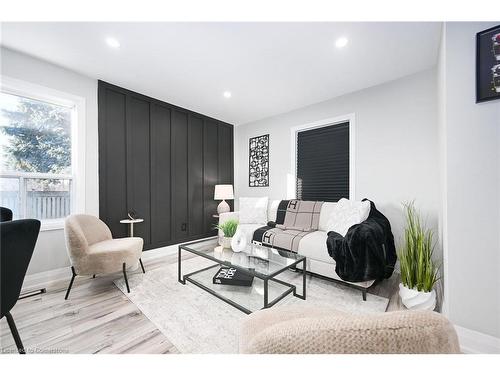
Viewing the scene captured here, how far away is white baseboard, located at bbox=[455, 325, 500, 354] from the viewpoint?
129cm

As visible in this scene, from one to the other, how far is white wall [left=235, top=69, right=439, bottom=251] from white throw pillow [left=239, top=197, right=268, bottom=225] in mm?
1476

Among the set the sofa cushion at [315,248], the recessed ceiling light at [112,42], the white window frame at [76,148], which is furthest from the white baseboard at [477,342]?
the white window frame at [76,148]

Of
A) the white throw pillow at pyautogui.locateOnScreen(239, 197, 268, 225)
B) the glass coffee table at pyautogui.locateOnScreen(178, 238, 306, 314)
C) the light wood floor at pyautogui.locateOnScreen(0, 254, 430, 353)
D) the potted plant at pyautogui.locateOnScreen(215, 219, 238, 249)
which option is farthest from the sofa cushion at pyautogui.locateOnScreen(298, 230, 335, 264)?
the white throw pillow at pyautogui.locateOnScreen(239, 197, 268, 225)

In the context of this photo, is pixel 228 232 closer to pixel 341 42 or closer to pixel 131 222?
pixel 131 222

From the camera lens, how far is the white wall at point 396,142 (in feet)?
7.68

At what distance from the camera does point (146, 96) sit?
10.0 ft

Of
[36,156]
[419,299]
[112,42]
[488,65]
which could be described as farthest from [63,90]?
[419,299]

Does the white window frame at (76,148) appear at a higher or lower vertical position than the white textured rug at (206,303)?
higher

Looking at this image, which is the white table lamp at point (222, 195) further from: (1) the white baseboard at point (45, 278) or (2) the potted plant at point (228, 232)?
(1) the white baseboard at point (45, 278)

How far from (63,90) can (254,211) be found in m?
2.99

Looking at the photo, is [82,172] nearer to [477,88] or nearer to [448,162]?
[448,162]

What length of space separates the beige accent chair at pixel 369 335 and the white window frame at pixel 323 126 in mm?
2653

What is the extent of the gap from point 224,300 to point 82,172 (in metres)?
2.31
